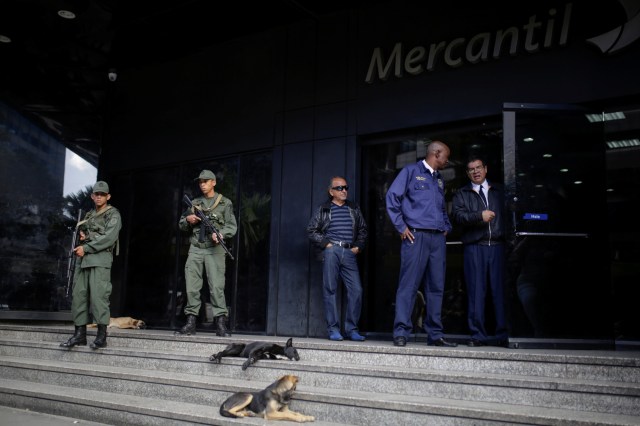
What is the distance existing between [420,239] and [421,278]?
42cm

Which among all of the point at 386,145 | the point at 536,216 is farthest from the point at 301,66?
the point at 536,216

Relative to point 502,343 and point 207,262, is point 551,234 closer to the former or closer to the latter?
point 502,343

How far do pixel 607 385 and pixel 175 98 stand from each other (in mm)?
8609

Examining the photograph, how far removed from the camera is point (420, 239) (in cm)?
654

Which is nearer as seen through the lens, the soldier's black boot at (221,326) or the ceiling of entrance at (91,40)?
the soldier's black boot at (221,326)

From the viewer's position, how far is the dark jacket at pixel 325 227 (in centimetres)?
765

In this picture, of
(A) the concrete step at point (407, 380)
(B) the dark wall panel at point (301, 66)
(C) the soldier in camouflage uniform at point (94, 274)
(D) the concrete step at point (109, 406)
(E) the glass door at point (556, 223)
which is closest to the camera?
(A) the concrete step at point (407, 380)

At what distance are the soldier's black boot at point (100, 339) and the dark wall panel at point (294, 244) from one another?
243 cm

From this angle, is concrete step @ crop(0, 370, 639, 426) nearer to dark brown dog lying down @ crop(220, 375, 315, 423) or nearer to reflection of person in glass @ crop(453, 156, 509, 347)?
dark brown dog lying down @ crop(220, 375, 315, 423)

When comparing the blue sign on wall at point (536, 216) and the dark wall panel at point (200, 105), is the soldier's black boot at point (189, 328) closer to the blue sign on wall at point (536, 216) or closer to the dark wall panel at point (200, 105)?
the dark wall panel at point (200, 105)

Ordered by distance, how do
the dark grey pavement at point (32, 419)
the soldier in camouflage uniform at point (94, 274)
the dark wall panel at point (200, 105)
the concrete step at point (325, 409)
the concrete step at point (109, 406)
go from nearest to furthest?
1. the concrete step at point (325, 409)
2. the concrete step at point (109, 406)
3. the dark grey pavement at point (32, 419)
4. the soldier in camouflage uniform at point (94, 274)
5. the dark wall panel at point (200, 105)

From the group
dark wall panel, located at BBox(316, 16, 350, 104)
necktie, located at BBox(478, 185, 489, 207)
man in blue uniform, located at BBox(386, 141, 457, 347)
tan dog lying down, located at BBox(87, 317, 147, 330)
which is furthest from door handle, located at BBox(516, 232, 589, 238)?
tan dog lying down, located at BBox(87, 317, 147, 330)

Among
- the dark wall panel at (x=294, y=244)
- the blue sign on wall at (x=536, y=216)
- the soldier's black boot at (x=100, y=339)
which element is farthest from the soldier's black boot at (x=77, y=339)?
the blue sign on wall at (x=536, y=216)

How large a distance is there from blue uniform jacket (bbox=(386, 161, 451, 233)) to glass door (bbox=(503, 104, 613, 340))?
0.78m
